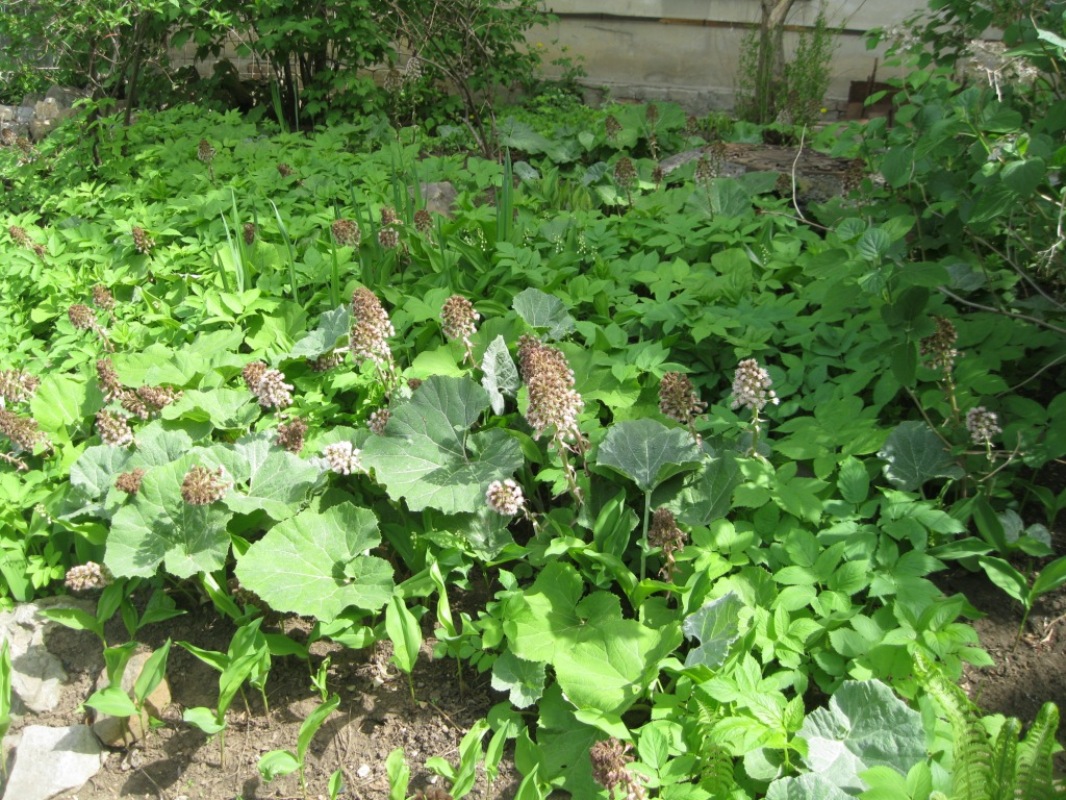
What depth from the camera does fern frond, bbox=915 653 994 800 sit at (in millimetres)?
1811

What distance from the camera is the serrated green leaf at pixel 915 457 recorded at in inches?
99.8

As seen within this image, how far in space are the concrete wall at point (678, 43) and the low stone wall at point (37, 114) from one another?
12.7 feet

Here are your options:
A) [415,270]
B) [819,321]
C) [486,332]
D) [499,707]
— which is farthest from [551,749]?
[415,270]

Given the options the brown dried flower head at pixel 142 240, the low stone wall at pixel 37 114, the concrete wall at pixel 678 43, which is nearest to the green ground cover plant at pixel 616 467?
the brown dried flower head at pixel 142 240

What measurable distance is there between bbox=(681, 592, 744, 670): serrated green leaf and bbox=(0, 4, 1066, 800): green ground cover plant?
0.04 ft

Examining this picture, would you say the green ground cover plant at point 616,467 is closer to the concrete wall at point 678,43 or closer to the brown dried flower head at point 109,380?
the brown dried flower head at point 109,380

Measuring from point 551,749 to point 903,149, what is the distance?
195 cm

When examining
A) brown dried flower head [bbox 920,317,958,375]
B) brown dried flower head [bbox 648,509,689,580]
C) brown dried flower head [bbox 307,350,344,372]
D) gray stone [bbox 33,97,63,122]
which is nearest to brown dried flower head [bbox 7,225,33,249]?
brown dried flower head [bbox 307,350,344,372]

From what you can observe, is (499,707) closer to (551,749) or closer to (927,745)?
(551,749)

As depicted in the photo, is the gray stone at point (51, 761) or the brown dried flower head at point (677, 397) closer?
the gray stone at point (51, 761)

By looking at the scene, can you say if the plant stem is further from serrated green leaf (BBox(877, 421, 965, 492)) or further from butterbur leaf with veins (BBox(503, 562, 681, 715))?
serrated green leaf (BBox(877, 421, 965, 492))

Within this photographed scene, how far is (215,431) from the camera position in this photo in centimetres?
303

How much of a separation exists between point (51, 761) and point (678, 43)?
286 inches

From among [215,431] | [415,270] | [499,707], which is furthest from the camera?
[415,270]
